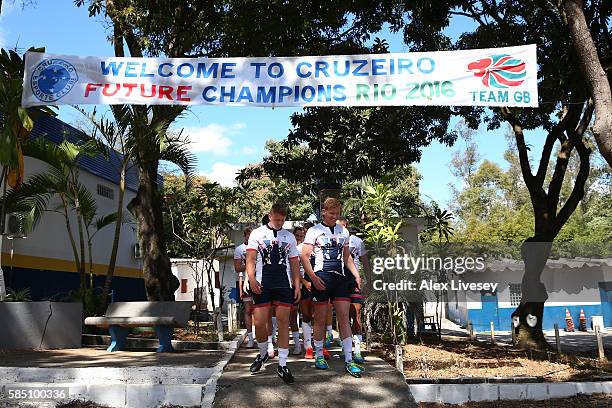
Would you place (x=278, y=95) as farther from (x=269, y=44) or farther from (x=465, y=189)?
(x=465, y=189)

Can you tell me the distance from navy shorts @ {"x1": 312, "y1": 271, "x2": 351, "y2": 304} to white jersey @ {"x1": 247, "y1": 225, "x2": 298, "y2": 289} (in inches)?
15.7

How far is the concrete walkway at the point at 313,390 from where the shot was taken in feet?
17.4

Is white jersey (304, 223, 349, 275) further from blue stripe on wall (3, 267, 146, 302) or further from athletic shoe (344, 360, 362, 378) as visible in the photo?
blue stripe on wall (3, 267, 146, 302)

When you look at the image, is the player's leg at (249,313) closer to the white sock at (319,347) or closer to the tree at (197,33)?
the white sock at (319,347)

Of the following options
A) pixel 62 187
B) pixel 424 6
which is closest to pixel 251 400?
pixel 62 187

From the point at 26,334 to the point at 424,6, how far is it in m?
9.66

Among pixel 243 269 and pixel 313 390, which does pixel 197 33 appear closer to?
pixel 243 269

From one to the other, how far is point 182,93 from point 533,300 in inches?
372

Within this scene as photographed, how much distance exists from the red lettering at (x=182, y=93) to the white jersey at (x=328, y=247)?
302 centimetres

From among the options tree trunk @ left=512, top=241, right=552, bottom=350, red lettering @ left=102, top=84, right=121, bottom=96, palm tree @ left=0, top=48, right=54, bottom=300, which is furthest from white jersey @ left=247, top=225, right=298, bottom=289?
tree trunk @ left=512, top=241, right=552, bottom=350

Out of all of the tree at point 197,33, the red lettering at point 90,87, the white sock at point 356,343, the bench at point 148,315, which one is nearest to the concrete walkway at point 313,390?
the white sock at point 356,343

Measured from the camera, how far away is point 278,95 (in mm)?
7965

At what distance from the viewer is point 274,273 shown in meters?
5.94

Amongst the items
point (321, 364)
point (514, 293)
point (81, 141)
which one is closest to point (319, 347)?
point (321, 364)
